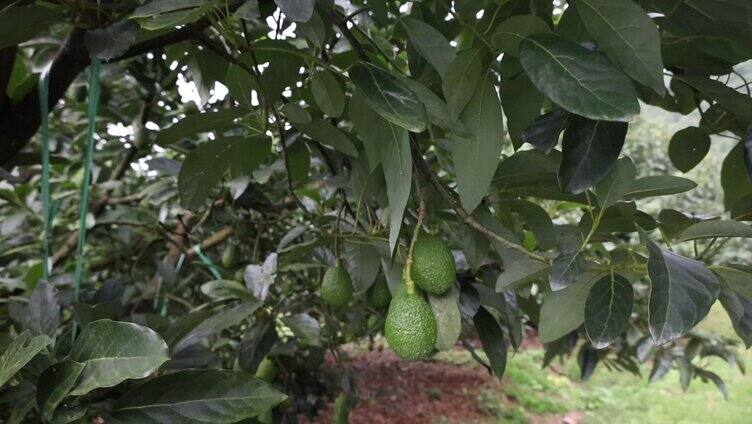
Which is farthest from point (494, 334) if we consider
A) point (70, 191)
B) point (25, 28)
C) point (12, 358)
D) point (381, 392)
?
point (381, 392)

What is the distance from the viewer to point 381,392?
9.30 ft

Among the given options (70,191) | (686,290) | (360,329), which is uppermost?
(686,290)

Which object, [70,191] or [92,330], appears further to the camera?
[70,191]

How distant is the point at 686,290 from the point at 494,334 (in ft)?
1.10

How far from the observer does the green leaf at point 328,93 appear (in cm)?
70

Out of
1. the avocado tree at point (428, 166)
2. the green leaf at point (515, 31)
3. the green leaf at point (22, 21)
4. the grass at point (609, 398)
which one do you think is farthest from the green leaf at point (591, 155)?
the grass at point (609, 398)

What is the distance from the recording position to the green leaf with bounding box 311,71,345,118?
0.70 m

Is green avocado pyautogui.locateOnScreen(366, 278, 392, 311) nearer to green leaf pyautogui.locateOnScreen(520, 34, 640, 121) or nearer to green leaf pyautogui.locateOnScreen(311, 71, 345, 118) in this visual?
green leaf pyautogui.locateOnScreen(311, 71, 345, 118)

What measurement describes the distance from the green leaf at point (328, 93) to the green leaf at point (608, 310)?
37cm

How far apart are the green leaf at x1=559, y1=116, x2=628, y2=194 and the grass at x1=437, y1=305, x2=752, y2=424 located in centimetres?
298

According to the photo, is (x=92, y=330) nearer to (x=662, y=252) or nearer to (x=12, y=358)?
(x=12, y=358)

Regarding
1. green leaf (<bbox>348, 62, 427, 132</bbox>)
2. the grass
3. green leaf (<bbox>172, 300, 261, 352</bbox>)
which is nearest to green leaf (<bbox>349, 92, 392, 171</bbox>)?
green leaf (<bbox>348, 62, 427, 132</bbox>)

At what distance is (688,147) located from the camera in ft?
2.83

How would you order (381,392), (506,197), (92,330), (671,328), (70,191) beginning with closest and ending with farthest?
(671,328) < (92,330) < (506,197) < (70,191) < (381,392)
